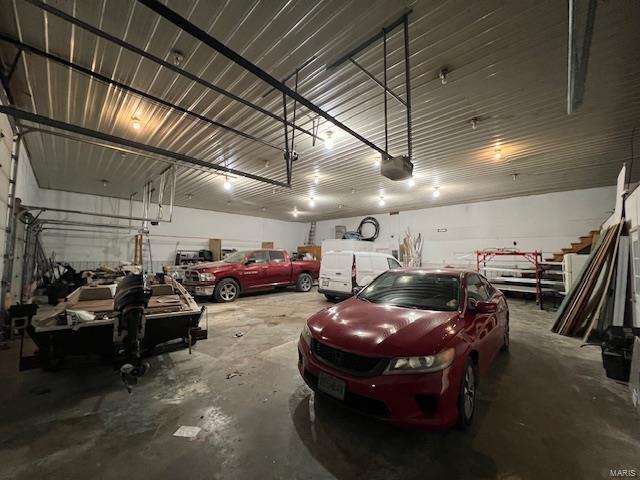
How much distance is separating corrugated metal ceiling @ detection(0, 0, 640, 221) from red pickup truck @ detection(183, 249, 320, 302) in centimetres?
286

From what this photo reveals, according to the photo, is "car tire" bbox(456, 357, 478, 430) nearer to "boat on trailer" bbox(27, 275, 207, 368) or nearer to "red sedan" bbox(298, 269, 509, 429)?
"red sedan" bbox(298, 269, 509, 429)

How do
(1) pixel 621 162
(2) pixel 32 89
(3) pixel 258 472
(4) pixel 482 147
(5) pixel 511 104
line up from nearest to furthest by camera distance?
(3) pixel 258 472 < (2) pixel 32 89 < (5) pixel 511 104 < (4) pixel 482 147 < (1) pixel 621 162

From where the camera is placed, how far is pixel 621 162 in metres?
6.00

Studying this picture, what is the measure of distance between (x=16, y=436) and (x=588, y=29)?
17.4 ft

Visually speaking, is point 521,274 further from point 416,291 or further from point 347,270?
point 416,291

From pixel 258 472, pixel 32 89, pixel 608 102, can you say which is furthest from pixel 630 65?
pixel 32 89

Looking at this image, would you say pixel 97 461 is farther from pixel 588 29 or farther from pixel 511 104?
pixel 511 104

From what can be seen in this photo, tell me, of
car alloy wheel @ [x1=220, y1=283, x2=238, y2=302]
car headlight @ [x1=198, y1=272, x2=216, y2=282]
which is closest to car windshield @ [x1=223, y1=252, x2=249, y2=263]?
car alloy wheel @ [x1=220, y1=283, x2=238, y2=302]

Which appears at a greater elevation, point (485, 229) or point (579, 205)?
point (579, 205)

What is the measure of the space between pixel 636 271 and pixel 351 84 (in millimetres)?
5257

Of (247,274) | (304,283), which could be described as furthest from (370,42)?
(304,283)

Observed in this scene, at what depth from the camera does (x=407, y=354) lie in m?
1.82

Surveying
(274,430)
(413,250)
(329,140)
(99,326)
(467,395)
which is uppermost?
(329,140)

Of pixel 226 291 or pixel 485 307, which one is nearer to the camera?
pixel 485 307
